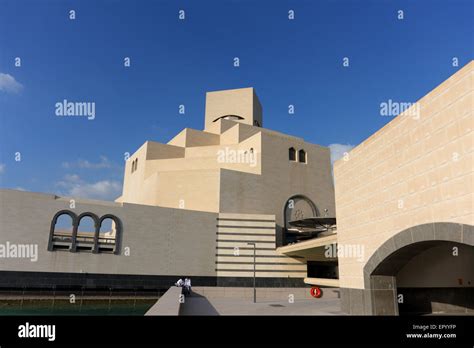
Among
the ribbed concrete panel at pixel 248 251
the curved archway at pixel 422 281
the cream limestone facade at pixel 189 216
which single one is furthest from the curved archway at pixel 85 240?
the curved archway at pixel 422 281

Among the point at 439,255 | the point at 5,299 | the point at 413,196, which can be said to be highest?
the point at 413,196

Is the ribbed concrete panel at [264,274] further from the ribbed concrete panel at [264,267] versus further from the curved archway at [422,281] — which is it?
the curved archway at [422,281]

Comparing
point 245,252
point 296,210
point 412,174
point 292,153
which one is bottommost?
point 245,252

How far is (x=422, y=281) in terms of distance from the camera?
Result: 15695 millimetres

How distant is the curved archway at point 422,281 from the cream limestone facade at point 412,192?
0.05 metres

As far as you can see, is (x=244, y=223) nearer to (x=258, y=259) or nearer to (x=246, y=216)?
(x=246, y=216)

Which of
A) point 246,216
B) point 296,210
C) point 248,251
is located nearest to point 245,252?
point 248,251

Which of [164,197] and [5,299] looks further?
[164,197]

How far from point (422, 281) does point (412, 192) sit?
6.16 metres

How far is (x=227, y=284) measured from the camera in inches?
1326
